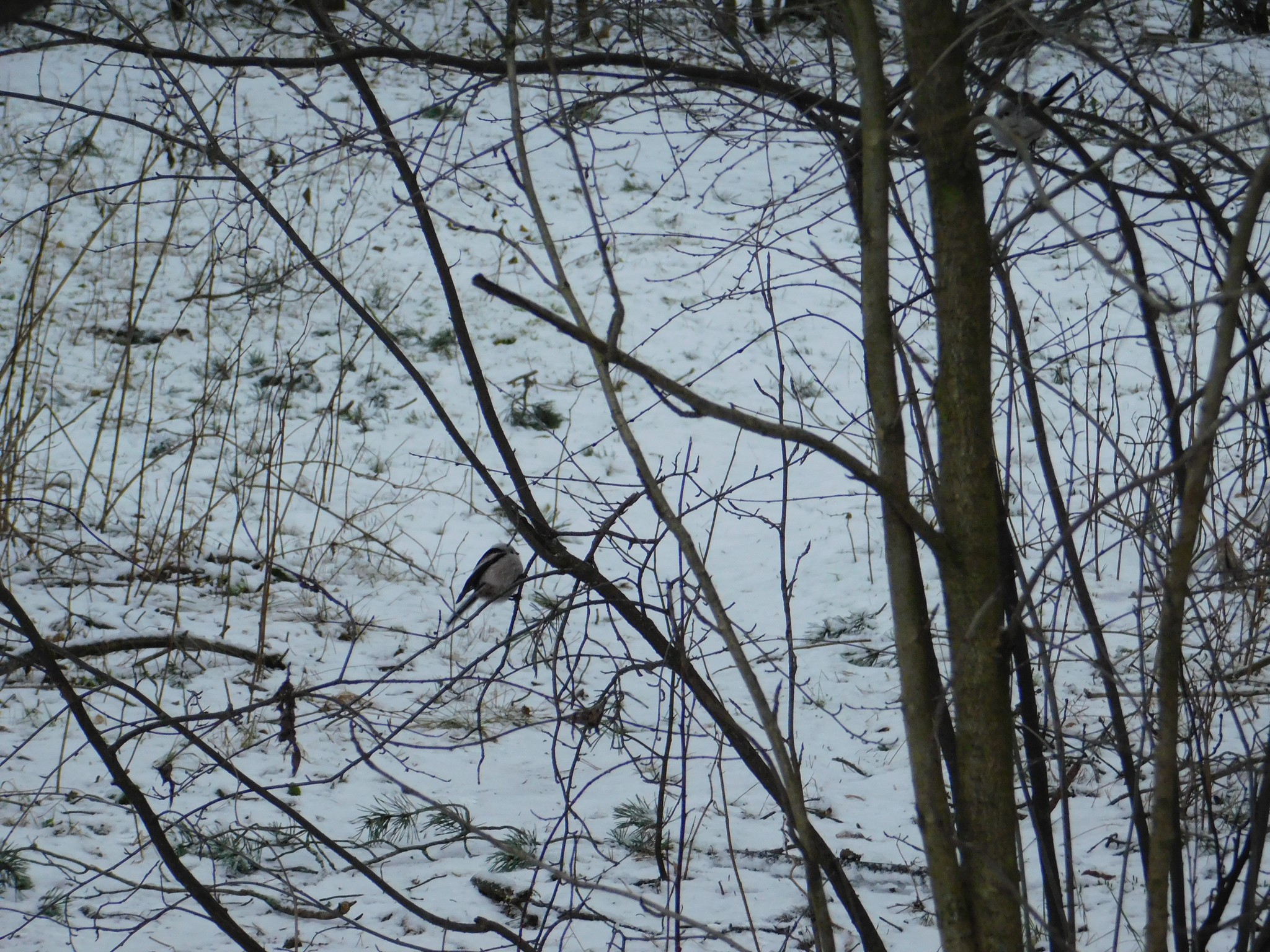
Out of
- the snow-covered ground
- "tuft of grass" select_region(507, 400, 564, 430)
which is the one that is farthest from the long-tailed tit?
"tuft of grass" select_region(507, 400, 564, 430)

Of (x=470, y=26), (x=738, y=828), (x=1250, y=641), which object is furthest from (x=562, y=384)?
(x=470, y=26)

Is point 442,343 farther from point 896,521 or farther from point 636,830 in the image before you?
point 896,521

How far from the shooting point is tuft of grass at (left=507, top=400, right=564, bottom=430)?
5508mm

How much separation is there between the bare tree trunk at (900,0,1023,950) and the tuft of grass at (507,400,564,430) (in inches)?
171

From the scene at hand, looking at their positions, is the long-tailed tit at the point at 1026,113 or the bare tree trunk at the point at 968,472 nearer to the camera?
the bare tree trunk at the point at 968,472

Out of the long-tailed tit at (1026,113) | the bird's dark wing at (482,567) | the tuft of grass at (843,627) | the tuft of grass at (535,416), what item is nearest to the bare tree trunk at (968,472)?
the long-tailed tit at (1026,113)

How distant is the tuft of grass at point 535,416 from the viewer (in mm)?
5508

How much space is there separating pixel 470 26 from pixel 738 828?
10157 millimetres

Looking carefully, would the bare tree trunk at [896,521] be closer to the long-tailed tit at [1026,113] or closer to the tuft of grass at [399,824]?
the long-tailed tit at [1026,113]

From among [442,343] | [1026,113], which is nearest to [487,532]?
[442,343]

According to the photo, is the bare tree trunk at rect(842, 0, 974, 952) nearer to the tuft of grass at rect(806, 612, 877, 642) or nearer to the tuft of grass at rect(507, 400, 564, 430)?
the tuft of grass at rect(806, 612, 877, 642)

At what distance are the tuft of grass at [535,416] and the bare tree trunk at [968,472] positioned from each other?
4.35 m

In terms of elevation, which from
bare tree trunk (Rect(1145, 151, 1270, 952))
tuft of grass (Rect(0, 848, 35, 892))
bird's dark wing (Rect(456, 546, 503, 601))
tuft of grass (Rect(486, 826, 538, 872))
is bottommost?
bare tree trunk (Rect(1145, 151, 1270, 952))

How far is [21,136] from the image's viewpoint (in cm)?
755
